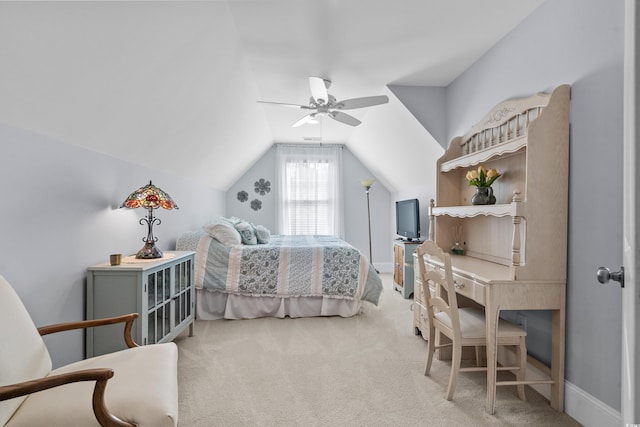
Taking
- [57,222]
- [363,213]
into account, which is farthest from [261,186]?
[57,222]

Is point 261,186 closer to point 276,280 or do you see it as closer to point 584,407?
point 276,280

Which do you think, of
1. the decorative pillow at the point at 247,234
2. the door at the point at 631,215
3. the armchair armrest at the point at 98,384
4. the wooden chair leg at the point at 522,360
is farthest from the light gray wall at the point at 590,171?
the decorative pillow at the point at 247,234

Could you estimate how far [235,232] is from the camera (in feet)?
12.3

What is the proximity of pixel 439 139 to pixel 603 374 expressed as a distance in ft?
8.26

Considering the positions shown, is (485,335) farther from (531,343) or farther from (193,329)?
(193,329)

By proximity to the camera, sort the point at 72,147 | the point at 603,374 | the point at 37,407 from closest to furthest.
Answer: the point at 37,407 < the point at 603,374 < the point at 72,147

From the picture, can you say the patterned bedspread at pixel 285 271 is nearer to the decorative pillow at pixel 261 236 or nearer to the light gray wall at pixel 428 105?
the decorative pillow at pixel 261 236

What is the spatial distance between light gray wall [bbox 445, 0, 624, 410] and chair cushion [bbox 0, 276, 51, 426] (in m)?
2.61

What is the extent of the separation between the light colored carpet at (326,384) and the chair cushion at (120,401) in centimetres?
64

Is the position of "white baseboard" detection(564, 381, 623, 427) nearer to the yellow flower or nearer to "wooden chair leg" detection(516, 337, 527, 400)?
"wooden chair leg" detection(516, 337, 527, 400)

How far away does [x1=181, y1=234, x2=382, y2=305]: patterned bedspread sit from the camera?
354cm

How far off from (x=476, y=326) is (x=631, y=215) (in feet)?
4.65

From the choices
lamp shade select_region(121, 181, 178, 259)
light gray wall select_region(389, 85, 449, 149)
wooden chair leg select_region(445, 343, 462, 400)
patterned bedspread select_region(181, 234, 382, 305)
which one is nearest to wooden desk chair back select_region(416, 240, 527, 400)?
wooden chair leg select_region(445, 343, 462, 400)

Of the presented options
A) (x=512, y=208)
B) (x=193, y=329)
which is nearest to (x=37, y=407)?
(x=193, y=329)
